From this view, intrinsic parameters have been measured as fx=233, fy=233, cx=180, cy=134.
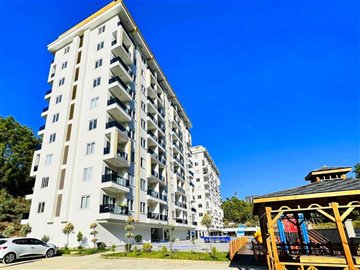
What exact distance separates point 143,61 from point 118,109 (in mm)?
17867

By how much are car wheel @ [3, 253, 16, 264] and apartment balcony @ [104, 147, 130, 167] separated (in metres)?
13.0

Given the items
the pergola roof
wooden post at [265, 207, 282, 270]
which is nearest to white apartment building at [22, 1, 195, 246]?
wooden post at [265, 207, 282, 270]

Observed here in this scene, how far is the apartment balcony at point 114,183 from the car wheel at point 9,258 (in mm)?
10676

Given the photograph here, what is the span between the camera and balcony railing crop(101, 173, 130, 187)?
2706 cm

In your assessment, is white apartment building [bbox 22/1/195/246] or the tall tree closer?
white apartment building [bbox 22/1/195/246]

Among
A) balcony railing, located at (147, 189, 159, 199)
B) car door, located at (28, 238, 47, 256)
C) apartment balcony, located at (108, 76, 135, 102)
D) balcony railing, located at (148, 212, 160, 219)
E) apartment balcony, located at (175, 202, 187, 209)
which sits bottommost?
car door, located at (28, 238, 47, 256)

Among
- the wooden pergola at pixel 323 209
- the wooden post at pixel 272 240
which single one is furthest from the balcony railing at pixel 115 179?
the wooden post at pixel 272 240

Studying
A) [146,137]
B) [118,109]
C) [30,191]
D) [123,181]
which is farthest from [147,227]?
[30,191]

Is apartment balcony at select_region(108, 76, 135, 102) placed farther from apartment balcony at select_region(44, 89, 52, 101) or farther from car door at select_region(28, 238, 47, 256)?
car door at select_region(28, 238, 47, 256)

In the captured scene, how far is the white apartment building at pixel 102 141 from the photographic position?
90.4 ft

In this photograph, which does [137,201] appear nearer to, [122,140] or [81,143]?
[122,140]

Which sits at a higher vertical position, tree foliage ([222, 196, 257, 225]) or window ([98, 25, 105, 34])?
window ([98, 25, 105, 34])

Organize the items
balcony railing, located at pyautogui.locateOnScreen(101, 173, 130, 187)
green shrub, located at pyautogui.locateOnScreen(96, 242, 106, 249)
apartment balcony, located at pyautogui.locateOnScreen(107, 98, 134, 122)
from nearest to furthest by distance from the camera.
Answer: green shrub, located at pyautogui.locateOnScreen(96, 242, 106, 249)
balcony railing, located at pyautogui.locateOnScreen(101, 173, 130, 187)
apartment balcony, located at pyautogui.locateOnScreen(107, 98, 134, 122)

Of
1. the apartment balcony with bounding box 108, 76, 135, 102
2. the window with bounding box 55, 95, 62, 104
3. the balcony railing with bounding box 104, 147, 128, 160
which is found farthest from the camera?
the window with bounding box 55, 95, 62, 104
